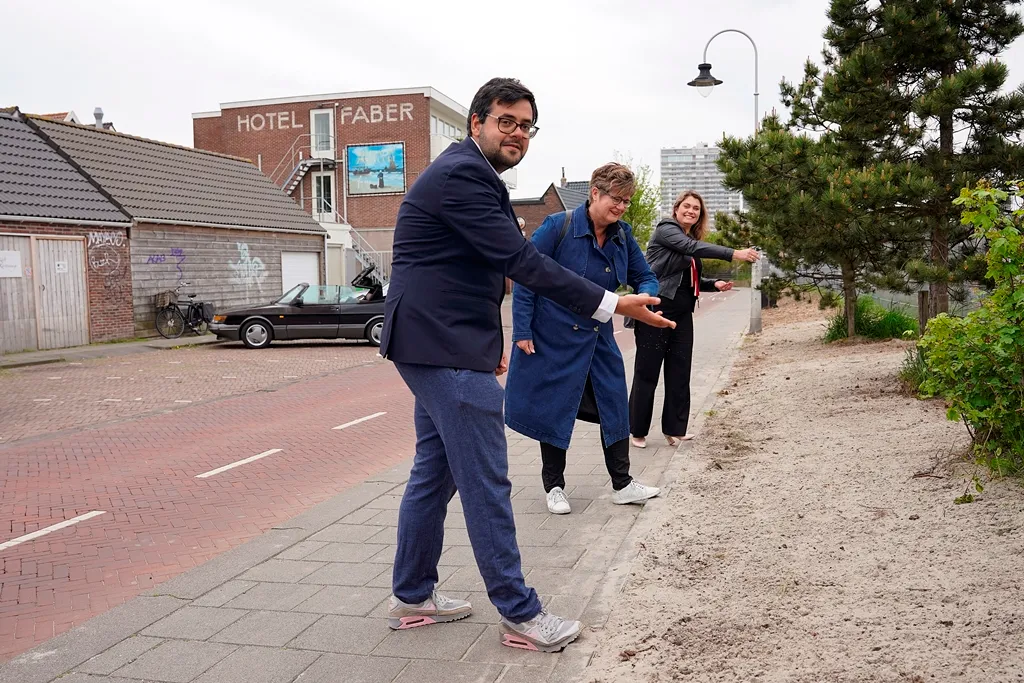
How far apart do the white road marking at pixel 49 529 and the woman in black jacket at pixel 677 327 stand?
3707 millimetres

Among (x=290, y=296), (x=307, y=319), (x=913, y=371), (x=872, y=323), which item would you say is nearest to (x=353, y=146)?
(x=290, y=296)

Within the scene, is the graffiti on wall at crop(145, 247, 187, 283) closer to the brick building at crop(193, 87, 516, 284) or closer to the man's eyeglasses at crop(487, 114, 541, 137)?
the man's eyeglasses at crop(487, 114, 541, 137)

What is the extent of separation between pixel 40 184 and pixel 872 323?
1641 cm

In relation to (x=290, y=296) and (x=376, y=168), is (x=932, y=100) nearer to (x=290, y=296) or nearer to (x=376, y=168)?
(x=290, y=296)

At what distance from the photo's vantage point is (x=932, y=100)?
25.0 feet

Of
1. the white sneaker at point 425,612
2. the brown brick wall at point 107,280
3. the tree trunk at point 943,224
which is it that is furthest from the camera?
the brown brick wall at point 107,280

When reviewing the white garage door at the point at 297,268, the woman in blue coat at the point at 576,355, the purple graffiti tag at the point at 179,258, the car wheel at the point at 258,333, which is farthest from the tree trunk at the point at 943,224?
the white garage door at the point at 297,268

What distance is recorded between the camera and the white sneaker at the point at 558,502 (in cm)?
514

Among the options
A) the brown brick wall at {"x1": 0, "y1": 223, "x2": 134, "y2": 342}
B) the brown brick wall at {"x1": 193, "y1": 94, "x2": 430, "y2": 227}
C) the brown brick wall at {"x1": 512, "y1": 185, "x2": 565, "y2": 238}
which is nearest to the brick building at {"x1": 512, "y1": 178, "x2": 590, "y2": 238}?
the brown brick wall at {"x1": 512, "y1": 185, "x2": 565, "y2": 238}

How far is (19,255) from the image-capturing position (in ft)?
58.4

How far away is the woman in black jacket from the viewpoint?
6668 mm

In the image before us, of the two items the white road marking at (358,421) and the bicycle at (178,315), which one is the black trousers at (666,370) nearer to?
the white road marking at (358,421)

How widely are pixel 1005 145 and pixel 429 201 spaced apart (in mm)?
6578

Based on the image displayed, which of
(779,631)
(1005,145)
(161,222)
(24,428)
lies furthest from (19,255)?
(779,631)
